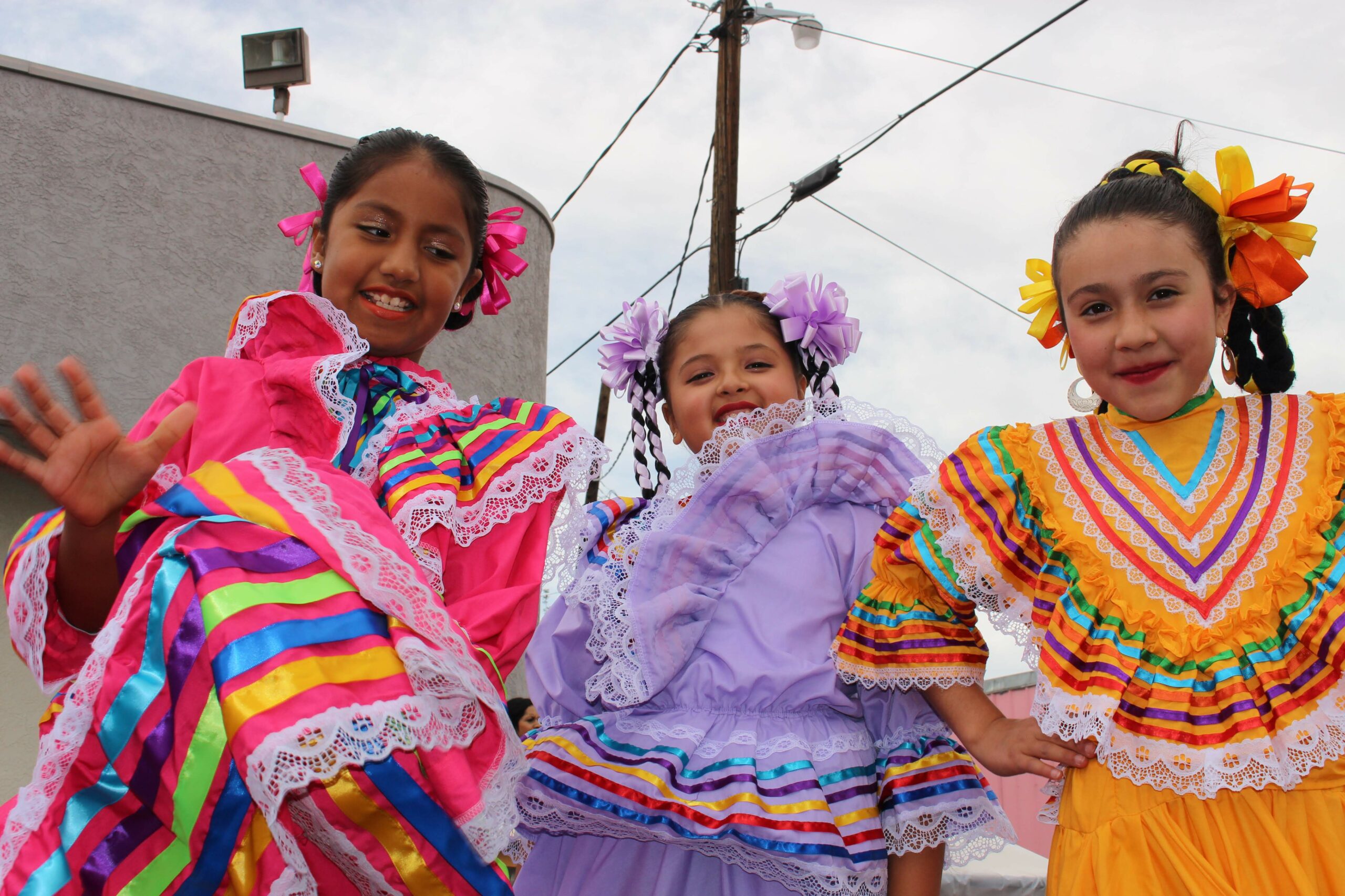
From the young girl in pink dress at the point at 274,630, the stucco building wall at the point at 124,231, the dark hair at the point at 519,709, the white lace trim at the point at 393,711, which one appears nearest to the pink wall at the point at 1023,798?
the dark hair at the point at 519,709

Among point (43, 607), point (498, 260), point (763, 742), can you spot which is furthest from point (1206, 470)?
point (43, 607)

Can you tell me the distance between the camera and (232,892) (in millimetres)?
1343

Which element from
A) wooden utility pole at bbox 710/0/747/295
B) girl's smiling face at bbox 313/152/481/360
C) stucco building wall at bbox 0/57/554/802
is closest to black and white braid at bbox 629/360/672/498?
girl's smiling face at bbox 313/152/481/360

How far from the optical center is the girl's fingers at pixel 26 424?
4.83 ft

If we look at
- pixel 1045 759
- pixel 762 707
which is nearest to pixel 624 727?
pixel 762 707

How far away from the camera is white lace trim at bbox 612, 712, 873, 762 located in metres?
2.04

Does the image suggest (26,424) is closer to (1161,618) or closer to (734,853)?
(734,853)

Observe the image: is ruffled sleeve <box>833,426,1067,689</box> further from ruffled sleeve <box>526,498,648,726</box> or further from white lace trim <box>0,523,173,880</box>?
white lace trim <box>0,523,173,880</box>

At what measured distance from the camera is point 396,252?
2.27 metres

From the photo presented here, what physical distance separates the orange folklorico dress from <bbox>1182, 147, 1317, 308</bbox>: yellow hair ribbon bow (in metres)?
0.22

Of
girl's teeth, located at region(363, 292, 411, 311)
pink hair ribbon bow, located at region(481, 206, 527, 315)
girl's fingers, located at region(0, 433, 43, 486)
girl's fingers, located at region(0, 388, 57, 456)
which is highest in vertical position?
pink hair ribbon bow, located at region(481, 206, 527, 315)

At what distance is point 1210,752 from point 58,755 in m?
1.68

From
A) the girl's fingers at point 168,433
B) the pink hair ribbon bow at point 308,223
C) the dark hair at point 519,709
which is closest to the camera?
the girl's fingers at point 168,433

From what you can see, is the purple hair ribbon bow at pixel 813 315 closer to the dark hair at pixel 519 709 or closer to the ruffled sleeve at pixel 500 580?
the ruffled sleeve at pixel 500 580
